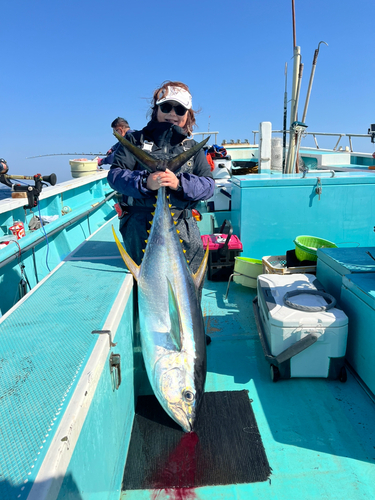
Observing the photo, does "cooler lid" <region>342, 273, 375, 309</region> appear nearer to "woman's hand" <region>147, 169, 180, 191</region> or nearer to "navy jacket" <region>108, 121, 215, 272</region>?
"navy jacket" <region>108, 121, 215, 272</region>

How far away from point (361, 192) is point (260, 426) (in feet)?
10.7

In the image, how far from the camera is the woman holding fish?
6.81ft

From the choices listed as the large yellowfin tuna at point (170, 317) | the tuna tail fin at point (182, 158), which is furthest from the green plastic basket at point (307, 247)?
the tuna tail fin at point (182, 158)

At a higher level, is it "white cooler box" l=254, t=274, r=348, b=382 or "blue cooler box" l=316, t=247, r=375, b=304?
"blue cooler box" l=316, t=247, r=375, b=304

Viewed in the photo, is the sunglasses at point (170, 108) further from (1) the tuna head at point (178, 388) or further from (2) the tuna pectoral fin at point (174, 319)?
(1) the tuna head at point (178, 388)

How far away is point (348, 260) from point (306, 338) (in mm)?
783

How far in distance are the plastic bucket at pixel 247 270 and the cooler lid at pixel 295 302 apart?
0.90 meters

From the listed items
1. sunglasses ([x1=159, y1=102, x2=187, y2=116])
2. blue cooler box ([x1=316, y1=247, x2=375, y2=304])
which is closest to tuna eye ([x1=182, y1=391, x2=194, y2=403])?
blue cooler box ([x1=316, y1=247, x2=375, y2=304])

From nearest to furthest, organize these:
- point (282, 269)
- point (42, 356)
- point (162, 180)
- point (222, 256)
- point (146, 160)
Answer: point (42, 356)
point (162, 180)
point (146, 160)
point (282, 269)
point (222, 256)

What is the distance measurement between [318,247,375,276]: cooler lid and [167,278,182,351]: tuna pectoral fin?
137cm

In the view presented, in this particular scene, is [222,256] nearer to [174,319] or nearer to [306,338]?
[306,338]

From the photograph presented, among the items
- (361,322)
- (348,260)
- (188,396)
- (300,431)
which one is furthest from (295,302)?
(188,396)

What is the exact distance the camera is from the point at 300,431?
1856 millimetres

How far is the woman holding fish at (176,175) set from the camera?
6.81 feet
